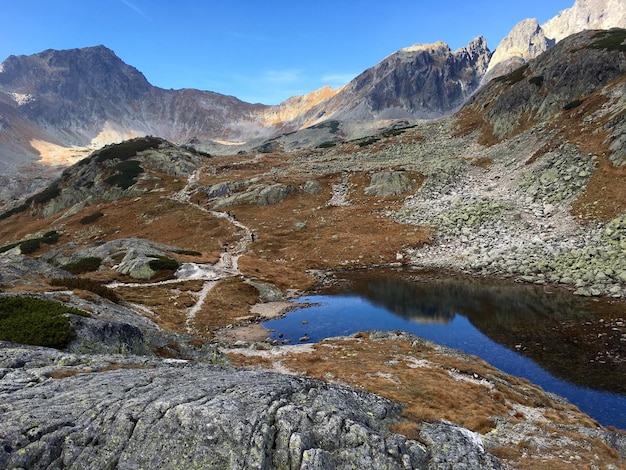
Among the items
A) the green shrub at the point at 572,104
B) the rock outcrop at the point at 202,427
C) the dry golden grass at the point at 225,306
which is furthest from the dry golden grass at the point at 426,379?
the green shrub at the point at 572,104

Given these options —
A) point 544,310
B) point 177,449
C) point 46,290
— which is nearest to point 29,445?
point 177,449

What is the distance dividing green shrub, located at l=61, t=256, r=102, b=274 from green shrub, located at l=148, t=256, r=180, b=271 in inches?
397

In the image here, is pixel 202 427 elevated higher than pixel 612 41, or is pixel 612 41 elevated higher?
pixel 612 41

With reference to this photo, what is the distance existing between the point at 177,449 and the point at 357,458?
4864 millimetres

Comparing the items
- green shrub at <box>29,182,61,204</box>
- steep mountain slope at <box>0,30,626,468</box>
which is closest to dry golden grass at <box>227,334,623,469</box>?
steep mountain slope at <box>0,30,626,468</box>

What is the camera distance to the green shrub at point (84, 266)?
5397 cm

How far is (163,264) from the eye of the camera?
5206 centimetres

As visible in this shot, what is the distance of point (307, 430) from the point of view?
10.4m

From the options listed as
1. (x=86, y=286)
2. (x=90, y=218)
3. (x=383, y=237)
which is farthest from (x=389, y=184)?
(x=90, y=218)

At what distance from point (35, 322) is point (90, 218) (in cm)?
8136

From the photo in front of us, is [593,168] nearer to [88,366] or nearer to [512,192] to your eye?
[512,192]

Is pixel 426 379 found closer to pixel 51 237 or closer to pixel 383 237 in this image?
pixel 383 237

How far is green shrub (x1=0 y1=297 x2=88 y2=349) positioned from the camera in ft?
57.7

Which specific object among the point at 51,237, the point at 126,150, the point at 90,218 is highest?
the point at 126,150
